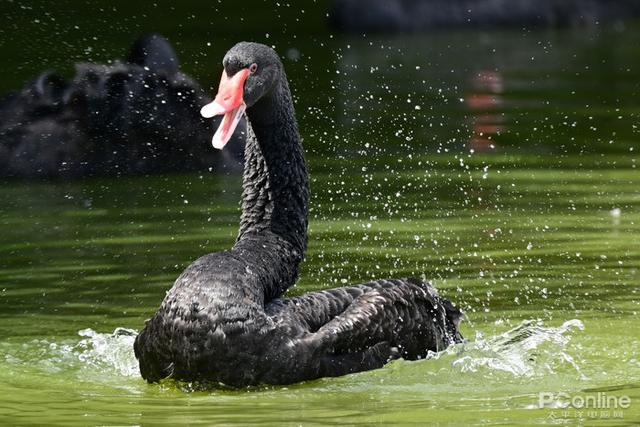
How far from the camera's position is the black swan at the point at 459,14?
2414cm

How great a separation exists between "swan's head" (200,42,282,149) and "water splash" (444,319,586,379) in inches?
54.7

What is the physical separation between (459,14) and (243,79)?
1812cm

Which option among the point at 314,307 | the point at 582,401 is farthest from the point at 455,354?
the point at 582,401

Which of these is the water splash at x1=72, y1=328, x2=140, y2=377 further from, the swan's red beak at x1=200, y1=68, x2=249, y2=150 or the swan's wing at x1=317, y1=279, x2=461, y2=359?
the swan's red beak at x1=200, y1=68, x2=249, y2=150

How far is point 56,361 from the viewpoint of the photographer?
7180mm

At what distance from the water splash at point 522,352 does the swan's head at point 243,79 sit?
4.56ft

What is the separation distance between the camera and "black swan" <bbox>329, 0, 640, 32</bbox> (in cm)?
2414

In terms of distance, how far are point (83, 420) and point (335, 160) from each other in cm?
730

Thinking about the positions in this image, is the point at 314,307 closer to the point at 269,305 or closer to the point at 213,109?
the point at 269,305

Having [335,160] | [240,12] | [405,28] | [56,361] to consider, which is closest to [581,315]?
[56,361]

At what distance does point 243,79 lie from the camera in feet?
22.7

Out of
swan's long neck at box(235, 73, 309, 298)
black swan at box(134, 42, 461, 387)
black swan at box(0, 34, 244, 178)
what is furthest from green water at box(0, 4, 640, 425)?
swan's long neck at box(235, 73, 309, 298)

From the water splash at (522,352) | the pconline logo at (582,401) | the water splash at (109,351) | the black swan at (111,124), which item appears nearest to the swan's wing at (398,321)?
the water splash at (522,352)

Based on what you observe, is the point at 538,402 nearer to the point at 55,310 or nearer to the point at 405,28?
the point at 55,310
